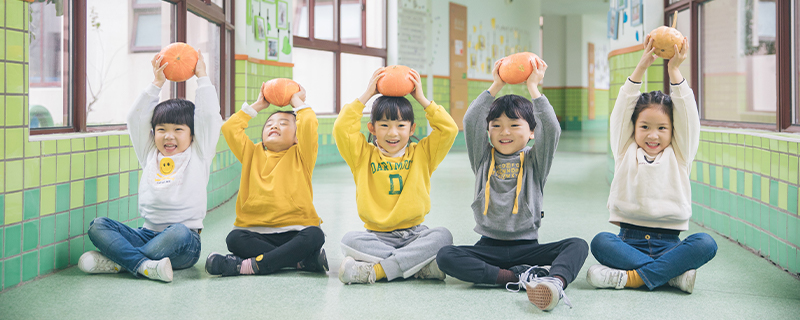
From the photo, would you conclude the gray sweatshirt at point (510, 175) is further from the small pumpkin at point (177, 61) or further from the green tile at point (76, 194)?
the green tile at point (76, 194)

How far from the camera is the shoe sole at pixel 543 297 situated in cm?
192

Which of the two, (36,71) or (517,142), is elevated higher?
(36,71)

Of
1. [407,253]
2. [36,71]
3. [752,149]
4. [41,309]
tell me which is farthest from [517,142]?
[36,71]

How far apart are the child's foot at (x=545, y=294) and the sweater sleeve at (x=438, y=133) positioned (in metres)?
0.67

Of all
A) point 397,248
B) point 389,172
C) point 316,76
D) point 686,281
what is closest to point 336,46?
point 316,76

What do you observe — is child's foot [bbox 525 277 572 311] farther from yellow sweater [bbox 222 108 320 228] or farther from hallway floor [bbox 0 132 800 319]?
yellow sweater [bbox 222 108 320 228]

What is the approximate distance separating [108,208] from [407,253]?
139cm

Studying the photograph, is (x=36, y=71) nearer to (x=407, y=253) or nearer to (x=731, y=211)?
(x=407, y=253)

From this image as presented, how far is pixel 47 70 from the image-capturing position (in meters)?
2.53

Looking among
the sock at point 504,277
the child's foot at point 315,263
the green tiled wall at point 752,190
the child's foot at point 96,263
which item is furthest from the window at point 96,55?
the green tiled wall at point 752,190

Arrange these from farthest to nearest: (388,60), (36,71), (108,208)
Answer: (388,60), (108,208), (36,71)

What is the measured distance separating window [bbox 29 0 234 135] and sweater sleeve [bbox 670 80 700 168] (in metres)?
2.46

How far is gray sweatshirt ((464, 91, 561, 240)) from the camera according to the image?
223 centimetres

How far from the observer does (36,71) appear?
8.07 feet
